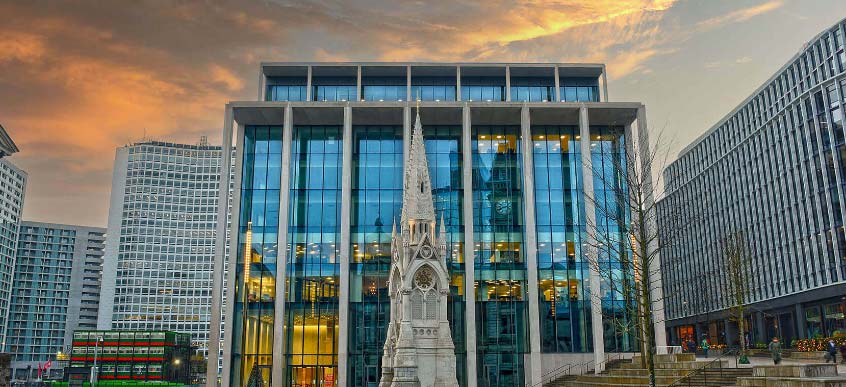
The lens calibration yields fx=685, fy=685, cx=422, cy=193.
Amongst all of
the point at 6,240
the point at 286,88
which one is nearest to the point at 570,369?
the point at 286,88

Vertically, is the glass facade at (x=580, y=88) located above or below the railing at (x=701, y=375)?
above

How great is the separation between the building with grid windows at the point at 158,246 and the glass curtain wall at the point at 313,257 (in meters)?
143

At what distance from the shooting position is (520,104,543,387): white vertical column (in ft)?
168

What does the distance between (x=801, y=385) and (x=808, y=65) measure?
72516 millimetres

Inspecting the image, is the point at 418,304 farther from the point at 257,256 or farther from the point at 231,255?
the point at 231,255

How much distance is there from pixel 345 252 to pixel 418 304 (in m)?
16.5

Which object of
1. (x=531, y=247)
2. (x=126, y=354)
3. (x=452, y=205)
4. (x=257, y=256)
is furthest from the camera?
(x=126, y=354)

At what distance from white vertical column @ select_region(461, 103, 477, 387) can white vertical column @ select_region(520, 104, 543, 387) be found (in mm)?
4287

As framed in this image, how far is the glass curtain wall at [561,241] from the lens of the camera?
2073 inches

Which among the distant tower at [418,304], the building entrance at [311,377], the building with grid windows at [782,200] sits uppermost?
the building with grid windows at [782,200]

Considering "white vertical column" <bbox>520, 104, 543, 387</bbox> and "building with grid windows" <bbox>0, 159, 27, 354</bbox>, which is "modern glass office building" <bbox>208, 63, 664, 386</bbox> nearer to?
"white vertical column" <bbox>520, 104, 543, 387</bbox>

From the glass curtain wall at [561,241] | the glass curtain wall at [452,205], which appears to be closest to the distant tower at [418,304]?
the glass curtain wall at [452,205]

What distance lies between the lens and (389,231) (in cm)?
5488

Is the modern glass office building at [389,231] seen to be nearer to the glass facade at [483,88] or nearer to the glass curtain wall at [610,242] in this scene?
the glass curtain wall at [610,242]
